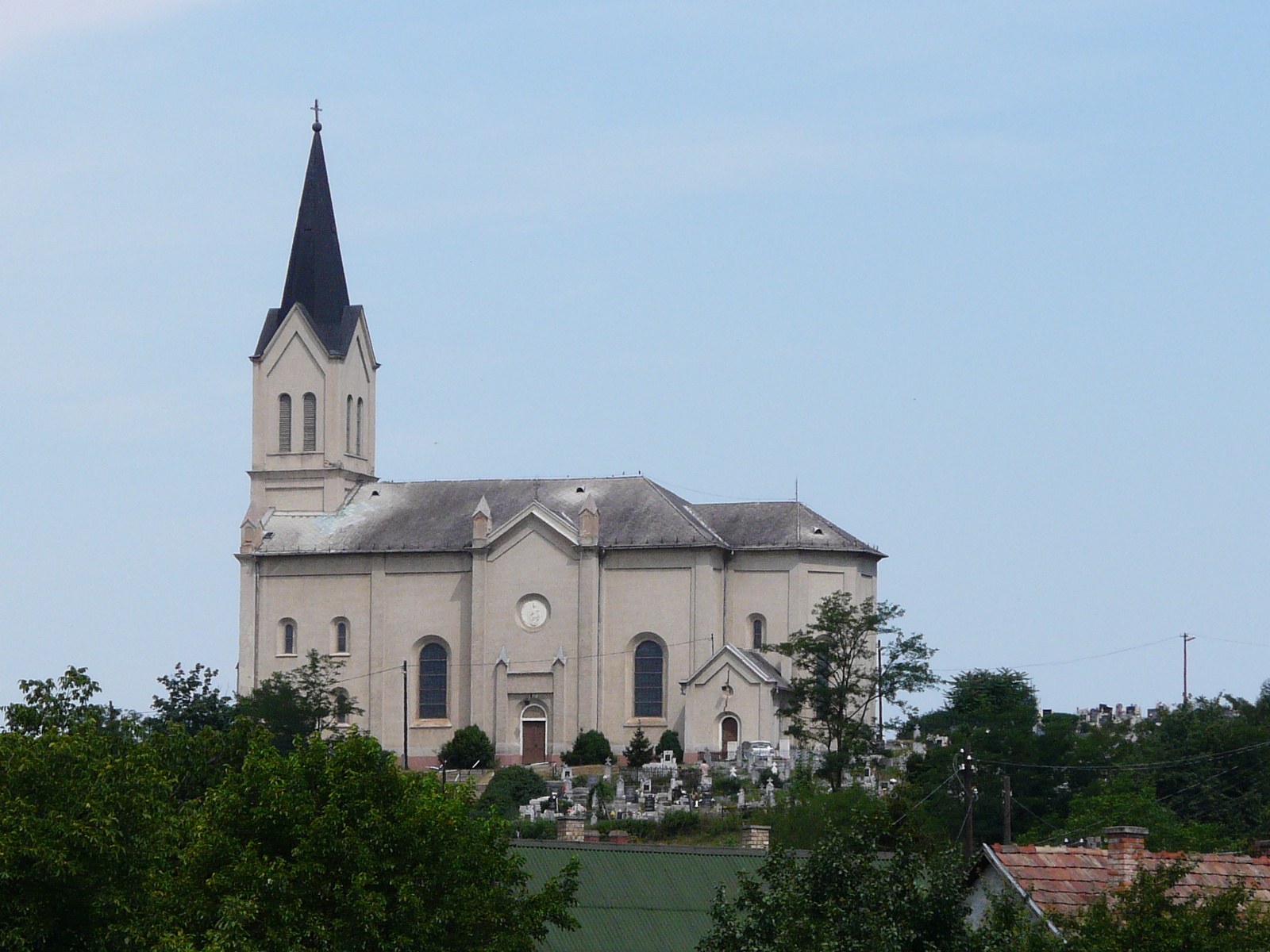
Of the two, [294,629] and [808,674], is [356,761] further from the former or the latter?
[294,629]

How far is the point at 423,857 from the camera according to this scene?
33469mm

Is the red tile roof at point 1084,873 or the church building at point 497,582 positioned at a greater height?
the church building at point 497,582

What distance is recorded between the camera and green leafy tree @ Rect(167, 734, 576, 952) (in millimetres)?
32156

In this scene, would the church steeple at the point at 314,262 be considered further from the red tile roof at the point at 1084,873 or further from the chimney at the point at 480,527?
the red tile roof at the point at 1084,873

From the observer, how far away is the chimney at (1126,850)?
29844 millimetres

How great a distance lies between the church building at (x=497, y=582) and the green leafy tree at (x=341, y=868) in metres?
49.2

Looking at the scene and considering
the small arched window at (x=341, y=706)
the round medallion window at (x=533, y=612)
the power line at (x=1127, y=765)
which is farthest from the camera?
the round medallion window at (x=533, y=612)

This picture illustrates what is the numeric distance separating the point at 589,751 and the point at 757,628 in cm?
797

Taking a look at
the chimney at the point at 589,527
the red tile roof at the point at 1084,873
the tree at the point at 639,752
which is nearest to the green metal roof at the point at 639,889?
the red tile roof at the point at 1084,873

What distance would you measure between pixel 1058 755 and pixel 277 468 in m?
34.2

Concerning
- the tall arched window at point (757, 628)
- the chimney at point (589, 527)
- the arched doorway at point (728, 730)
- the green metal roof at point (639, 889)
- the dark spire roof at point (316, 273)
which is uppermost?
the dark spire roof at point (316, 273)

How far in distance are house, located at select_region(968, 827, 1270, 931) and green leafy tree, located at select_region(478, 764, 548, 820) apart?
46.2 m

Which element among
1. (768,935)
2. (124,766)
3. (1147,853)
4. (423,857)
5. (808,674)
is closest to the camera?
(768,935)

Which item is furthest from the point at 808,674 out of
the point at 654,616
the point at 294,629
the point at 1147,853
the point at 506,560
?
the point at 1147,853
